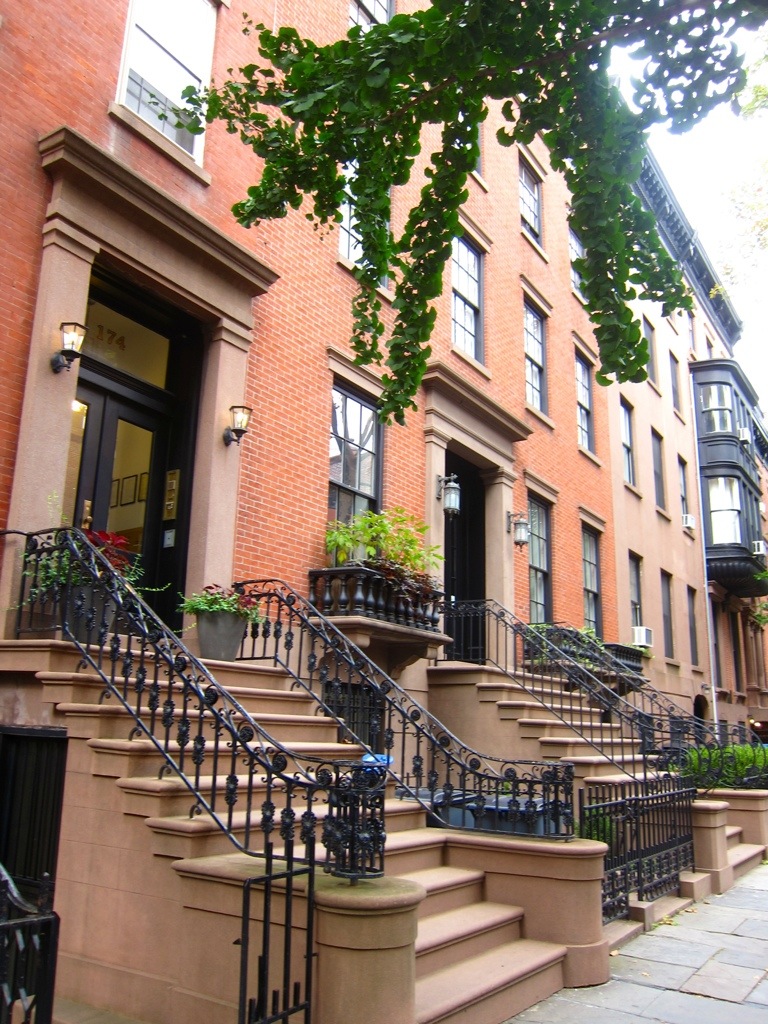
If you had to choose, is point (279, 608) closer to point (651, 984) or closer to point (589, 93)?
point (651, 984)

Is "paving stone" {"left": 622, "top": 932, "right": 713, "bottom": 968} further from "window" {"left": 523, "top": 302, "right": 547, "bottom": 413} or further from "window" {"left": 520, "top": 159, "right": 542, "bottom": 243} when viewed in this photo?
"window" {"left": 520, "top": 159, "right": 542, "bottom": 243}

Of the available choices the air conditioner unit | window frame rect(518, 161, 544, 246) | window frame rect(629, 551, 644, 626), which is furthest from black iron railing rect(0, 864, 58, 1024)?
window frame rect(629, 551, 644, 626)

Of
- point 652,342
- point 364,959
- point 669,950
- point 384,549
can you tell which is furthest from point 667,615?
point 364,959

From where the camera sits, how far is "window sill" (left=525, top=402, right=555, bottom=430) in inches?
594

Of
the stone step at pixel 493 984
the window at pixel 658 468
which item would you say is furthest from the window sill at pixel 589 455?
the stone step at pixel 493 984

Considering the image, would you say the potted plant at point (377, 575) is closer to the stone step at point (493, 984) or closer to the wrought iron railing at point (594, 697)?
the wrought iron railing at point (594, 697)

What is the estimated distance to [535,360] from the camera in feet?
52.6

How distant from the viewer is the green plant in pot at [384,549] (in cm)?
945

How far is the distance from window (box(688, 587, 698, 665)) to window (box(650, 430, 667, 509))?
286 centimetres

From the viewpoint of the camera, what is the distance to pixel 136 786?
196 inches

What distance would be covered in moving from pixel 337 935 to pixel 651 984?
2710 millimetres

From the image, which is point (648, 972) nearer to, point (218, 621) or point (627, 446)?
point (218, 621)

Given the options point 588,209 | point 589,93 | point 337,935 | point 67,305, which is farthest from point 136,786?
point 589,93

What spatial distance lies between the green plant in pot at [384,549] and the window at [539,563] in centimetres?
459
